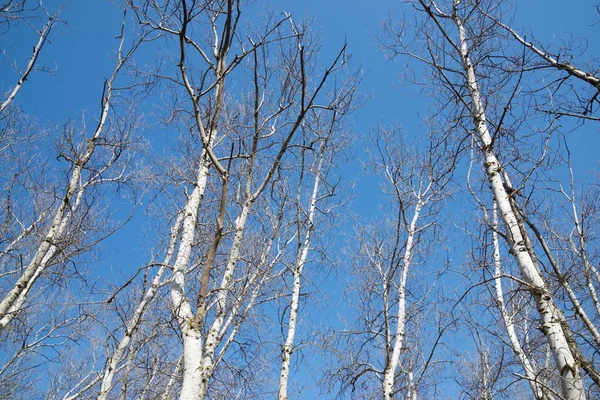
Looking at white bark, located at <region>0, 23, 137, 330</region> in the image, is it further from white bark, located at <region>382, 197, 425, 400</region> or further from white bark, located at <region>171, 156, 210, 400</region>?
white bark, located at <region>382, 197, 425, 400</region>

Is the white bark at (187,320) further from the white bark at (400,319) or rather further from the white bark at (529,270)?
the white bark at (400,319)

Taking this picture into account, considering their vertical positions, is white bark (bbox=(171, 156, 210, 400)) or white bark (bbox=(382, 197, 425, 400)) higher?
white bark (bbox=(382, 197, 425, 400))

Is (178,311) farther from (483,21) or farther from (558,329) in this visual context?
(483,21)

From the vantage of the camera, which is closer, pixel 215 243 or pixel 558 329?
pixel 215 243

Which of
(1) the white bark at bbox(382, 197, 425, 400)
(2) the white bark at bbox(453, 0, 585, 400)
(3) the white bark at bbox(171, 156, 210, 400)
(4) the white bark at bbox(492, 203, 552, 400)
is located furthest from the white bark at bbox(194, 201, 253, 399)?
(1) the white bark at bbox(382, 197, 425, 400)

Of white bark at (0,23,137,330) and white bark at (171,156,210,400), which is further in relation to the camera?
white bark at (0,23,137,330)

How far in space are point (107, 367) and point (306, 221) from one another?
4.30 meters

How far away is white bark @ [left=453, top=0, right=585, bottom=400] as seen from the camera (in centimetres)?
269

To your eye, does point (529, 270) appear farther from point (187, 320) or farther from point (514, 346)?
point (514, 346)

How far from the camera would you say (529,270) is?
318cm

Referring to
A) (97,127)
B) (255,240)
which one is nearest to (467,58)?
(97,127)

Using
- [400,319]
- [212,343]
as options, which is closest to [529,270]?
[212,343]

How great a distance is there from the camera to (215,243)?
2070 millimetres

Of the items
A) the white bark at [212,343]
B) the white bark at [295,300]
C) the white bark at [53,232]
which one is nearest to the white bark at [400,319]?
the white bark at [295,300]
